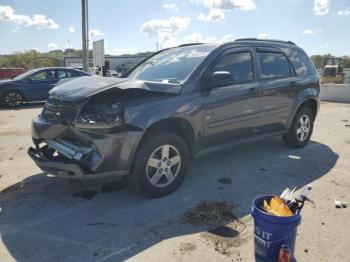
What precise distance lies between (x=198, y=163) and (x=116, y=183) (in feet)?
4.89

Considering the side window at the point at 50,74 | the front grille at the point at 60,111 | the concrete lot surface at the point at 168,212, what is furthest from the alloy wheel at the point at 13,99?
the front grille at the point at 60,111

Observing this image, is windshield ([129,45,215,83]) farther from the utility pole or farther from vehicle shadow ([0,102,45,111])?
the utility pole

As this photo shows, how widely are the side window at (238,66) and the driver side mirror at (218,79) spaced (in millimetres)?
278

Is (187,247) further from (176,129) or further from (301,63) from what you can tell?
(301,63)

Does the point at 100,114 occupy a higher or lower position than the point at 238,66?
lower

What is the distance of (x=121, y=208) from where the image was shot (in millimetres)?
4270

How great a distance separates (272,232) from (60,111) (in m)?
2.68

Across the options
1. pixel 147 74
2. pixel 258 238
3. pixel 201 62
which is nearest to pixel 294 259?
pixel 258 238

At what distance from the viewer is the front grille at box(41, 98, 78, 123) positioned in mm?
4168

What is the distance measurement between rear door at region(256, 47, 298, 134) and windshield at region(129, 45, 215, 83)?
1.10m

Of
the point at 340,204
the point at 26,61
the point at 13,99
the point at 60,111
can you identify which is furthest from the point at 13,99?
the point at 26,61

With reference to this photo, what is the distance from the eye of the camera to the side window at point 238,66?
518 cm

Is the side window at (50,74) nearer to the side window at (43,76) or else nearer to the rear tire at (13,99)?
the side window at (43,76)

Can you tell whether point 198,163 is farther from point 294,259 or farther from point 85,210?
point 294,259
